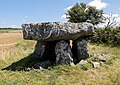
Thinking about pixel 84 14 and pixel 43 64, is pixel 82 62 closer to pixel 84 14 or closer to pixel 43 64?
pixel 43 64

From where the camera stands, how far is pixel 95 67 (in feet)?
49.1

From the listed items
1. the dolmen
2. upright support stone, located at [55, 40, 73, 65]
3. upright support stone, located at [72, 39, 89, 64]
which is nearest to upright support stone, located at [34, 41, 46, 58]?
the dolmen

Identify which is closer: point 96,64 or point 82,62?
point 96,64

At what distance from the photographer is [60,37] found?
1513 cm

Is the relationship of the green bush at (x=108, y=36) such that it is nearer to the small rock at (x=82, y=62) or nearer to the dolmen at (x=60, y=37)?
the dolmen at (x=60, y=37)

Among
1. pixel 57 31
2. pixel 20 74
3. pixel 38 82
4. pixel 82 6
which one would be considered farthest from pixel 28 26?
pixel 82 6

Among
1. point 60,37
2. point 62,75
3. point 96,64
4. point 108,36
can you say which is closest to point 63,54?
point 60,37

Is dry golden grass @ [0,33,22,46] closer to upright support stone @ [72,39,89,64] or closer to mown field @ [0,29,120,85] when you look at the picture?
upright support stone @ [72,39,89,64]

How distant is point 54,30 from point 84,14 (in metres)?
31.3

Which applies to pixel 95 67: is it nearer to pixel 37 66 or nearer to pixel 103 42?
pixel 37 66

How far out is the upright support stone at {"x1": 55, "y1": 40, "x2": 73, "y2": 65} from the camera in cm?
1542

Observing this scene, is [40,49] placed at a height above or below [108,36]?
above

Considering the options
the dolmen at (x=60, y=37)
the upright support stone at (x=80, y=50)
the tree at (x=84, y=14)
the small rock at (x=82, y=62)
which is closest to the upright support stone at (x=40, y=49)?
the dolmen at (x=60, y=37)

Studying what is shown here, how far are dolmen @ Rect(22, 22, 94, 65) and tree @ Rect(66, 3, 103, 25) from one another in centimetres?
2686
